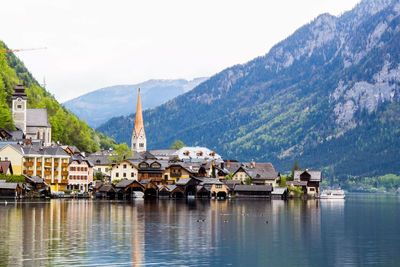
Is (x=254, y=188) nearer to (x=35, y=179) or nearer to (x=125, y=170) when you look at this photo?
(x=125, y=170)

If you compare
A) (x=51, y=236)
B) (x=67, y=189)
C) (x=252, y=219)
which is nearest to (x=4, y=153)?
(x=67, y=189)

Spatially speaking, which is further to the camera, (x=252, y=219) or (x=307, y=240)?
(x=252, y=219)

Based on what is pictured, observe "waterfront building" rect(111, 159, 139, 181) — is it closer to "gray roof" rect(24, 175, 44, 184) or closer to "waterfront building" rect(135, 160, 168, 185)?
"waterfront building" rect(135, 160, 168, 185)

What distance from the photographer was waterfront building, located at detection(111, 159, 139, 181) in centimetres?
18362

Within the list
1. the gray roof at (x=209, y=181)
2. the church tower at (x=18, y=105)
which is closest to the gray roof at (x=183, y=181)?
the gray roof at (x=209, y=181)

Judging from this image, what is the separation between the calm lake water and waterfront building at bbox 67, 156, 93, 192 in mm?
72013

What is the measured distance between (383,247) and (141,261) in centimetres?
2476

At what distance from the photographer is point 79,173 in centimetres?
17275

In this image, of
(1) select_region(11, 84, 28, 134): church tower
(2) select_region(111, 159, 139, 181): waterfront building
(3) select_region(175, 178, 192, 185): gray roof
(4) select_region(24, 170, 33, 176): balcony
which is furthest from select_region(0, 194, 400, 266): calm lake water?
(1) select_region(11, 84, 28, 134): church tower

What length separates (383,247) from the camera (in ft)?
219

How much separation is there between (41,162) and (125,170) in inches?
1007

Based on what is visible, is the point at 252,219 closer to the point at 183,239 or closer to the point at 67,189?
the point at 183,239

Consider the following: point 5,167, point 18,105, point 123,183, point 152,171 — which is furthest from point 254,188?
point 18,105

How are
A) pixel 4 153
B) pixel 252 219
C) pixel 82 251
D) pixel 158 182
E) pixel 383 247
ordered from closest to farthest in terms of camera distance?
1. pixel 82 251
2. pixel 383 247
3. pixel 252 219
4. pixel 4 153
5. pixel 158 182
